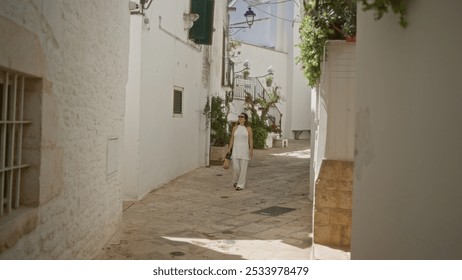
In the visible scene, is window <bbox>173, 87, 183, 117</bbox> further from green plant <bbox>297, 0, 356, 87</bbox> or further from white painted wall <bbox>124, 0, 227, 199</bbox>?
green plant <bbox>297, 0, 356, 87</bbox>

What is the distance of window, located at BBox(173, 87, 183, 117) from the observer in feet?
36.3

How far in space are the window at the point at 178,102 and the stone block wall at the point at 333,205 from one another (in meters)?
6.09

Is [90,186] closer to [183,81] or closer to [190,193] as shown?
[190,193]

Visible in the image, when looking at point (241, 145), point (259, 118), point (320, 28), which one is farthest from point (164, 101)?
point (259, 118)

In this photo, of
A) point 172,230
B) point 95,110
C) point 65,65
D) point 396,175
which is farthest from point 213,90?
point 396,175

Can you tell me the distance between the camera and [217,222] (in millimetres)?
6941

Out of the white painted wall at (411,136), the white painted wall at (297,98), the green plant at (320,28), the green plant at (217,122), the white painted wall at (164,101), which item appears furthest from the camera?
the white painted wall at (297,98)

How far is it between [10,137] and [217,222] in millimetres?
4134

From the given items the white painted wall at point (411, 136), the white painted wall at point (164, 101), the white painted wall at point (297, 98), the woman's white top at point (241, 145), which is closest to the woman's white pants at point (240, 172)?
the woman's white top at point (241, 145)

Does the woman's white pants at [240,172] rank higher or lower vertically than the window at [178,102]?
lower

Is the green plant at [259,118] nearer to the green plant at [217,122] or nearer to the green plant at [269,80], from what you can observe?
the green plant at [269,80]

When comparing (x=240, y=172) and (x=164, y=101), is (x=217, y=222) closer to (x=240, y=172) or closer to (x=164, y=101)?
(x=240, y=172)

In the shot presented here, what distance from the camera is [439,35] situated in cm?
219

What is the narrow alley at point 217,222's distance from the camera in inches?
215
